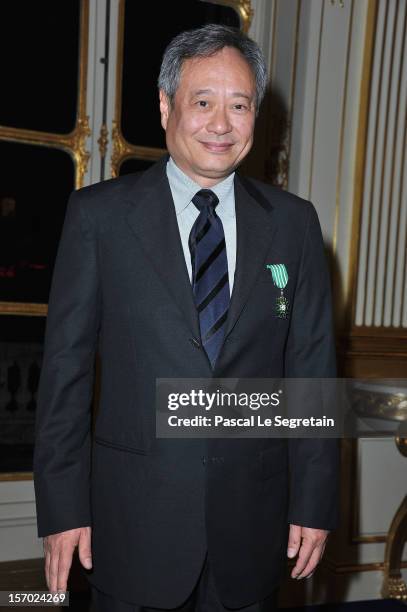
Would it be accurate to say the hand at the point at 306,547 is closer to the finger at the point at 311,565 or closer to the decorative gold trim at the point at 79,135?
the finger at the point at 311,565

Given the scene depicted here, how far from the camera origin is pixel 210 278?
173cm

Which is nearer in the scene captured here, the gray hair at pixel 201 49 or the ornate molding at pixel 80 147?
the gray hair at pixel 201 49

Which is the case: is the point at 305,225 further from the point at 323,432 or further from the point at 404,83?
the point at 404,83

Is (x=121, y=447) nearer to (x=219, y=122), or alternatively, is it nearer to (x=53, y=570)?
(x=53, y=570)

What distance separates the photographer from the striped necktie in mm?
1716

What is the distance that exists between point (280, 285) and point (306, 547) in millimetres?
642

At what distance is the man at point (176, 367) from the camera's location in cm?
168

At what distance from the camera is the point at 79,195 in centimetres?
177

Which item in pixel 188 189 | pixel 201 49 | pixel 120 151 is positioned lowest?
pixel 188 189

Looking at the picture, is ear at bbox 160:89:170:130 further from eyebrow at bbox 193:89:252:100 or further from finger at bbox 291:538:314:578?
finger at bbox 291:538:314:578

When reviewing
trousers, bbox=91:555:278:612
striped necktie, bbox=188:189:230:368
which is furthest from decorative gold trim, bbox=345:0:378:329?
trousers, bbox=91:555:278:612

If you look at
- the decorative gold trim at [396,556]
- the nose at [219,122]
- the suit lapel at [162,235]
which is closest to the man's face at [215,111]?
Result: the nose at [219,122]

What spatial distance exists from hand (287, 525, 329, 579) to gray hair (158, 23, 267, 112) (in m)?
1.05

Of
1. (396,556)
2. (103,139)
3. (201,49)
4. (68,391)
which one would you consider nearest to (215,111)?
(201,49)
